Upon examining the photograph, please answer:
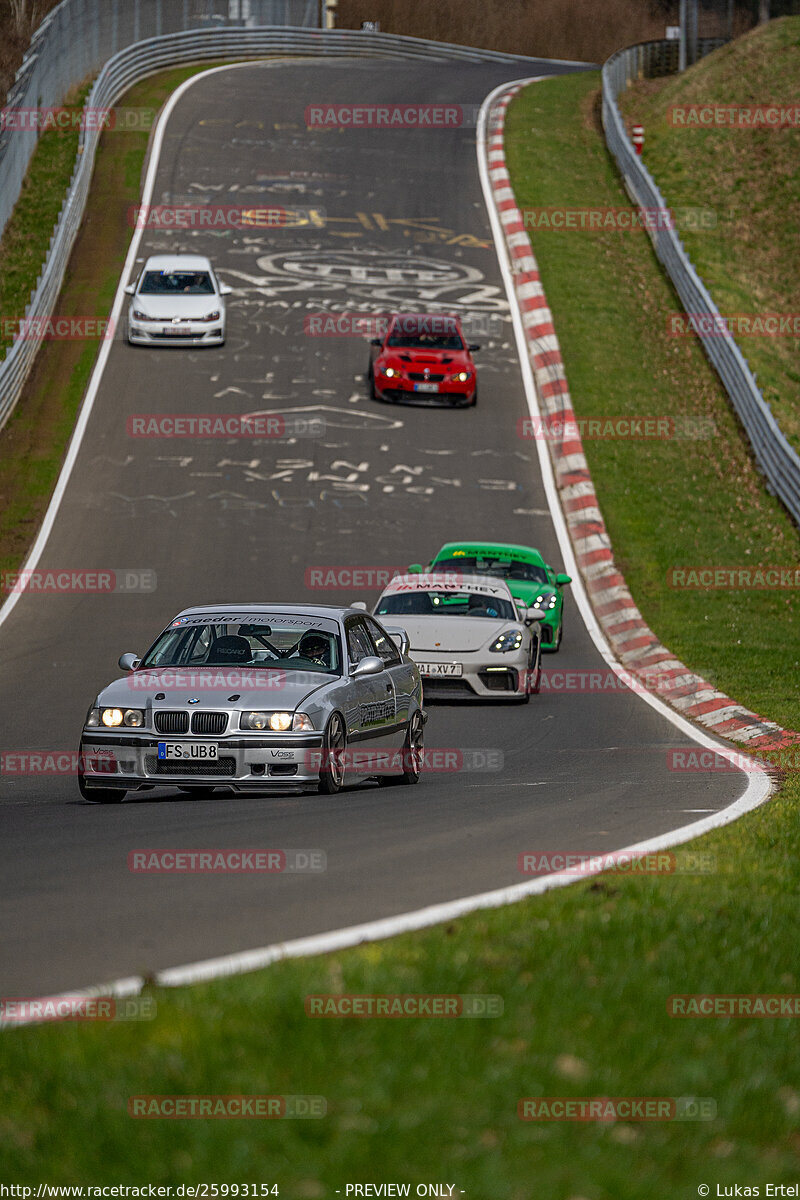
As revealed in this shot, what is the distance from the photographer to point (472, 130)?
52.4m

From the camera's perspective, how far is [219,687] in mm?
10859

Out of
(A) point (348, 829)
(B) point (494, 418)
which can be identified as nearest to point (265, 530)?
(B) point (494, 418)

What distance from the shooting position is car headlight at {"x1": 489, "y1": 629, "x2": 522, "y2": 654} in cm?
1758

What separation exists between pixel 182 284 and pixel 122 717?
81.5 ft

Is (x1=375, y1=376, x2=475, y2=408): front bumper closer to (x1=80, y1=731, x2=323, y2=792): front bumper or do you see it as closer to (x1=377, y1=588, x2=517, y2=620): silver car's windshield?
(x1=377, y1=588, x2=517, y2=620): silver car's windshield

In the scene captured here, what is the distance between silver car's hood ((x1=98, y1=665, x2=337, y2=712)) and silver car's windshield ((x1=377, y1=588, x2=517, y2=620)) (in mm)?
7212

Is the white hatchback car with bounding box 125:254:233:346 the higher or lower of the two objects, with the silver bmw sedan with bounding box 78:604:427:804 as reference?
higher

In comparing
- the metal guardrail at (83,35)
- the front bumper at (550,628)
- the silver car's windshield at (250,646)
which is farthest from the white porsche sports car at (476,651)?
the metal guardrail at (83,35)

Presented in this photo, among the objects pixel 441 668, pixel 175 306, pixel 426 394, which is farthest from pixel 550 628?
pixel 175 306

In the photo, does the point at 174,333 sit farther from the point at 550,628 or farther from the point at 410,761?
the point at 410,761

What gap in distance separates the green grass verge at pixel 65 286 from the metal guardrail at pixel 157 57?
1.25 ft

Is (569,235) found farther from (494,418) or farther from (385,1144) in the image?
(385,1144)

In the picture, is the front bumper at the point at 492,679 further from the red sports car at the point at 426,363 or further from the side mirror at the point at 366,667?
the red sports car at the point at 426,363

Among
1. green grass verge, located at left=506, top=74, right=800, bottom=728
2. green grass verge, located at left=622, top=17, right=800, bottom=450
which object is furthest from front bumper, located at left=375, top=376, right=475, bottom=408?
green grass verge, located at left=622, top=17, right=800, bottom=450
